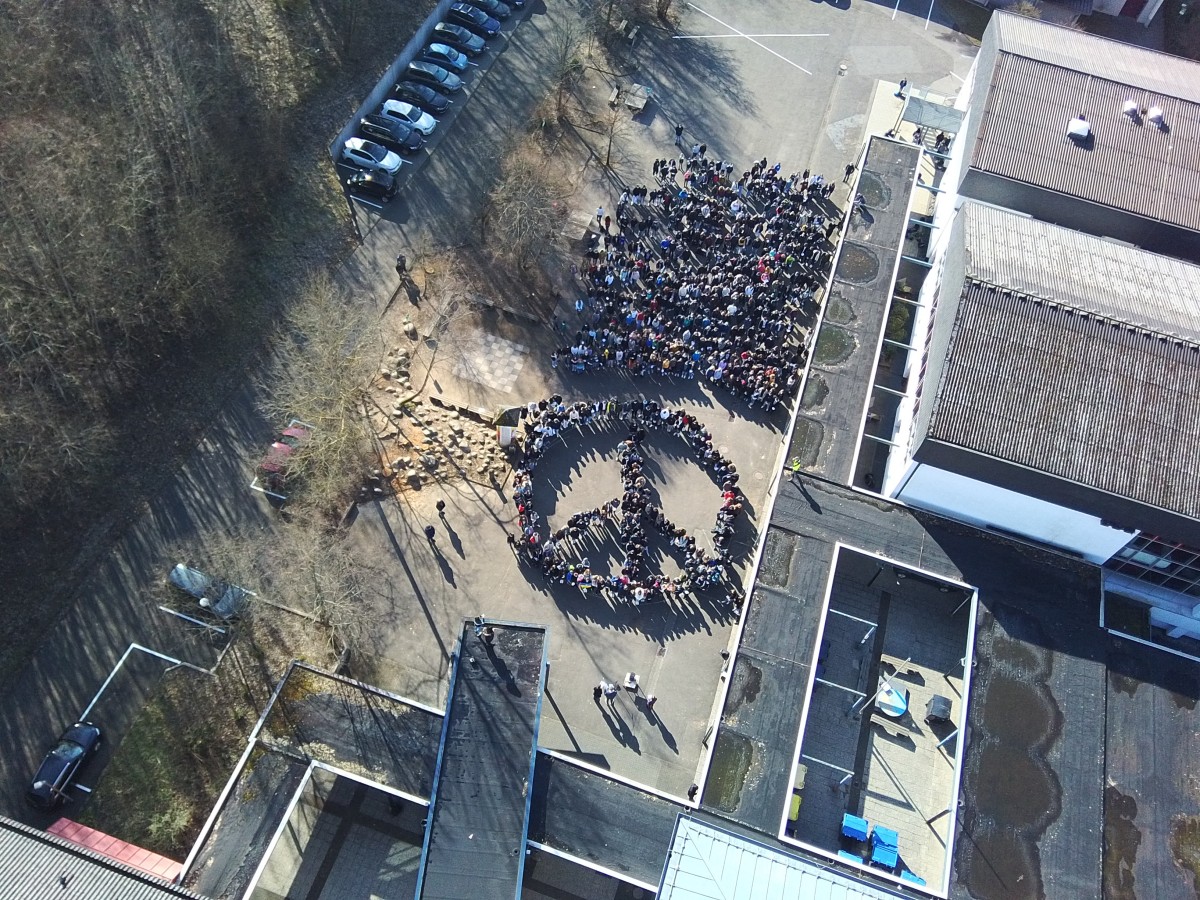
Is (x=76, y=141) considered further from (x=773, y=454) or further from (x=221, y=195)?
(x=773, y=454)

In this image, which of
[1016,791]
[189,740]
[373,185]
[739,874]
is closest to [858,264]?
[1016,791]

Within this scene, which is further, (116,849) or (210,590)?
(210,590)

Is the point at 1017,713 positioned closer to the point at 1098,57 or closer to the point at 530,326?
the point at 530,326

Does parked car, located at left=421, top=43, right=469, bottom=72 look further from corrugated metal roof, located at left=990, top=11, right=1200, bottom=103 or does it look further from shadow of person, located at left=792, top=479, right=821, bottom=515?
shadow of person, located at left=792, top=479, right=821, bottom=515

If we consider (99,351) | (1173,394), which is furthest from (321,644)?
(1173,394)

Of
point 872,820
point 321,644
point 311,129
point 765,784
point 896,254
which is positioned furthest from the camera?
point 311,129

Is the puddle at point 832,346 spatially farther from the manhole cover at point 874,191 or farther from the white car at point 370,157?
the white car at point 370,157
